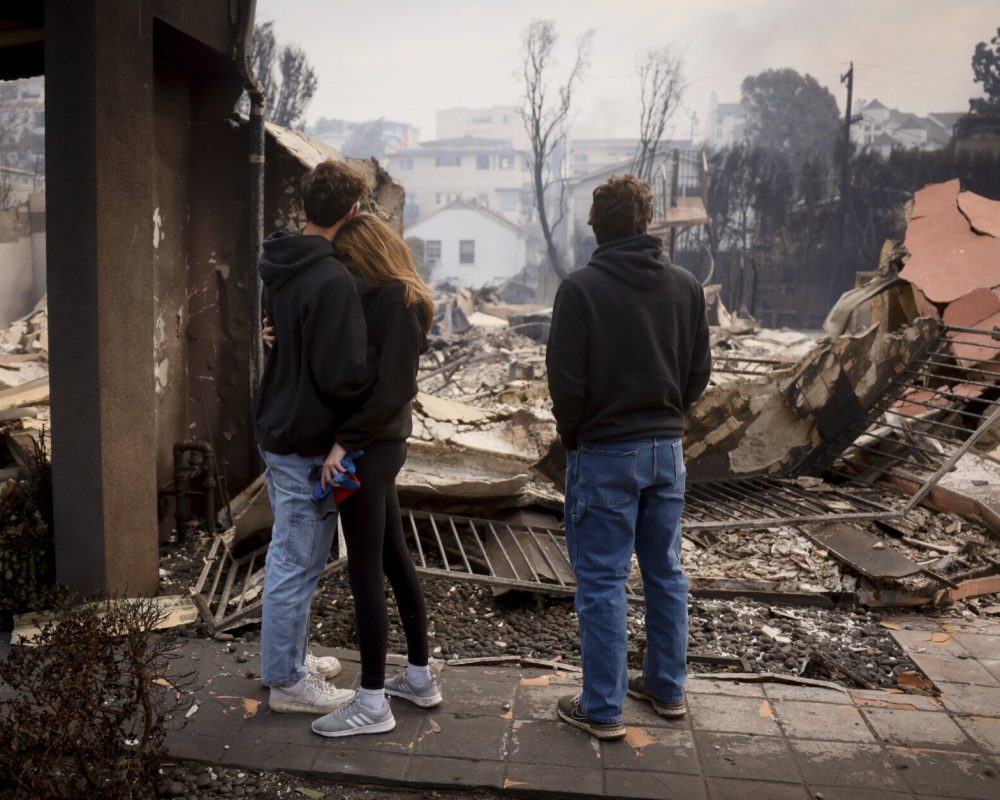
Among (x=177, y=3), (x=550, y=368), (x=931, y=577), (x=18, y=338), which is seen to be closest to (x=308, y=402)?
(x=550, y=368)

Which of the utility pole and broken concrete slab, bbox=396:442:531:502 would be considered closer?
broken concrete slab, bbox=396:442:531:502

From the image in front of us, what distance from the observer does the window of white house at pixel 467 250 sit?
48.5 meters

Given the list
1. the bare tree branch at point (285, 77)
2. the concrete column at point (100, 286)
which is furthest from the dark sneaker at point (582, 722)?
the bare tree branch at point (285, 77)

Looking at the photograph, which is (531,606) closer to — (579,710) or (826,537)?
(579,710)

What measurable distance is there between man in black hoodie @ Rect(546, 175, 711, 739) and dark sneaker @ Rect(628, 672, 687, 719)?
8.6 inches

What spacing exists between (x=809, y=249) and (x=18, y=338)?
24.3m

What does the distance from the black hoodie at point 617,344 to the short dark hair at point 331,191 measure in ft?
2.42

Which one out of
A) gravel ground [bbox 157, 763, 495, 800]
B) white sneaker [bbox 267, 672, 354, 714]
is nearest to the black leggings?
white sneaker [bbox 267, 672, 354, 714]

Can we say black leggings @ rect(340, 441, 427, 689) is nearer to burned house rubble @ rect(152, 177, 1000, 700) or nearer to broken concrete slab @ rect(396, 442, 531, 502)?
burned house rubble @ rect(152, 177, 1000, 700)

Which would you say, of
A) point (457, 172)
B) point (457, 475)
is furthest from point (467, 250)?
point (457, 475)

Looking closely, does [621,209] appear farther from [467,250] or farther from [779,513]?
[467,250]

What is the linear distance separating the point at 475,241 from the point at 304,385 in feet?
153

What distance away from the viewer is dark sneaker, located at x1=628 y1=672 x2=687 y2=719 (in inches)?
123

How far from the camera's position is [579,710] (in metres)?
3.07
